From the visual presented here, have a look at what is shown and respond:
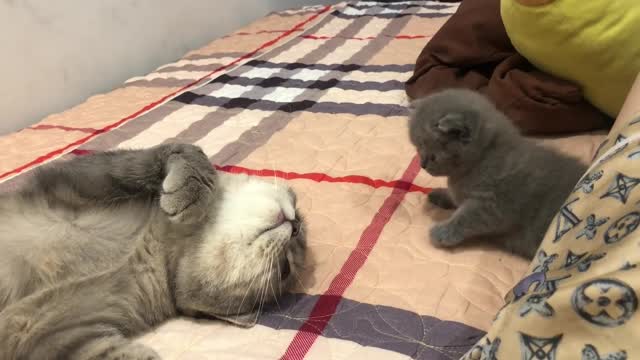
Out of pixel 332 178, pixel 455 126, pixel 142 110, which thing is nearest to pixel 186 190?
pixel 332 178

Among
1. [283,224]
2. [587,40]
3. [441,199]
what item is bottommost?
[441,199]

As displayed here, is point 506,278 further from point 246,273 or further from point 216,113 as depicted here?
point 216,113

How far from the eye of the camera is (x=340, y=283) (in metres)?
1.02

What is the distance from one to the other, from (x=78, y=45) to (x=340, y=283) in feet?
5.49

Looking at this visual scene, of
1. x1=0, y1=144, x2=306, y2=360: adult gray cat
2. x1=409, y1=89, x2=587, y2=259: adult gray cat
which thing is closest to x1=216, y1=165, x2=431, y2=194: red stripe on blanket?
x1=409, y1=89, x2=587, y2=259: adult gray cat

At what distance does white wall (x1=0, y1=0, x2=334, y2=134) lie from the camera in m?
1.91

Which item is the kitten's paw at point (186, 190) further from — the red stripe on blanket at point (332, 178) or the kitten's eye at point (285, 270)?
the red stripe on blanket at point (332, 178)

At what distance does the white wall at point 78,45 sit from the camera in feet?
6.26

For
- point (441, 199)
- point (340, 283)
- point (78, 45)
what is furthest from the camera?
point (78, 45)

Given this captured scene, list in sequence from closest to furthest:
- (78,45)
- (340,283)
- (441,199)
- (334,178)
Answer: (340,283)
(441,199)
(334,178)
(78,45)

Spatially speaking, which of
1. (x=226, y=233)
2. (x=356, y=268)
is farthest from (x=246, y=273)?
(x=356, y=268)

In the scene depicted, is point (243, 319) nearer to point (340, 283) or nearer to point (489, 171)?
point (340, 283)

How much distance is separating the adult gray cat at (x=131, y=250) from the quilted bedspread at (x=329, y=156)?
62mm

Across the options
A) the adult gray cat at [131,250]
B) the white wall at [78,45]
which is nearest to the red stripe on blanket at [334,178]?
the adult gray cat at [131,250]
